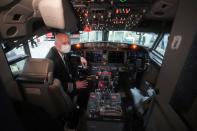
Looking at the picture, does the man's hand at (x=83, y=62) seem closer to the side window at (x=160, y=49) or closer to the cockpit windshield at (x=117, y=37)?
the cockpit windshield at (x=117, y=37)

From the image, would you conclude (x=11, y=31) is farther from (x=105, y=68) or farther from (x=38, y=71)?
(x=105, y=68)

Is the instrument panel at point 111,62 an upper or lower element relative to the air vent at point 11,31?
lower

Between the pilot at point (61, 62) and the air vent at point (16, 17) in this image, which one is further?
the pilot at point (61, 62)

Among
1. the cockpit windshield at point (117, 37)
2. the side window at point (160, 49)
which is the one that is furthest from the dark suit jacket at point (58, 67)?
the side window at point (160, 49)

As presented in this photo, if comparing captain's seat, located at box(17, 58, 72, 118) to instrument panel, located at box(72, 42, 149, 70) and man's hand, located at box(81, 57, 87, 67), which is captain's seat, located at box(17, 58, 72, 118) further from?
instrument panel, located at box(72, 42, 149, 70)

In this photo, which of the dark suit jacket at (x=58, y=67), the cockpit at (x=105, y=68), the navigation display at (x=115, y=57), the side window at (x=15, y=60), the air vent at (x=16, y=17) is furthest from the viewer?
the navigation display at (x=115, y=57)

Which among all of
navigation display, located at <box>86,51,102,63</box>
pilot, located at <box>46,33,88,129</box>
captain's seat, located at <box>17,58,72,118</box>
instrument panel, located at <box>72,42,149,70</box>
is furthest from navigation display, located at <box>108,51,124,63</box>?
captain's seat, located at <box>17,58,72,118</box>

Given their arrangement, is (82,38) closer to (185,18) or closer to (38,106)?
(38,106)

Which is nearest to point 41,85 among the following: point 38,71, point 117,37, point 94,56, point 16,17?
point 38,71

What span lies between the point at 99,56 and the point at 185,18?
7.90ft

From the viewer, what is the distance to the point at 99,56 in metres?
3.38

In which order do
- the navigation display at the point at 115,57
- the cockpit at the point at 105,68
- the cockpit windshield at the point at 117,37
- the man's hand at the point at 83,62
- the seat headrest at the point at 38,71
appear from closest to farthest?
the cockpit at the point at 105,68, the seat headrest at the point at 38,71, the man's hand at the point at 83,62, the navigation display at the point at 115,57, the cockpit windshield at the point at 117,37

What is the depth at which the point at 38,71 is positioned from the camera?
6.21 feet

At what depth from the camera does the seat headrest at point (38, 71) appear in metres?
1.85
